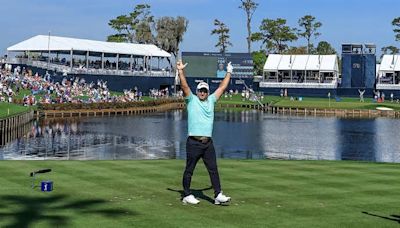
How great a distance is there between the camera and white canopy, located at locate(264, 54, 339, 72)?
422ft

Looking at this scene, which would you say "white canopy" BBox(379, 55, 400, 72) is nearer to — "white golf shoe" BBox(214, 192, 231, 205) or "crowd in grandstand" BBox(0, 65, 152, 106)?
"crowd in grandstand" BBox(0, 65, 152, 106)

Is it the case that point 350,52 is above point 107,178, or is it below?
above

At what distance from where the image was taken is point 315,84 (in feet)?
415

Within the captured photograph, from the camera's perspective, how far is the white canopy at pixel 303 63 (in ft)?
422

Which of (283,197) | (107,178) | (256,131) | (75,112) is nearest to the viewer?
(283,197)

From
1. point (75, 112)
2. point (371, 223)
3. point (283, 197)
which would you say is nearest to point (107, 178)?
point (283, 197)

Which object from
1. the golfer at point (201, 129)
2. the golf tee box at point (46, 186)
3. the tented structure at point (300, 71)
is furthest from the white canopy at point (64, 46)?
the golfer at point (201, 129)

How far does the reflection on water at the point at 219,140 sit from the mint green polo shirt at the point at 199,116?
2322 centimetres

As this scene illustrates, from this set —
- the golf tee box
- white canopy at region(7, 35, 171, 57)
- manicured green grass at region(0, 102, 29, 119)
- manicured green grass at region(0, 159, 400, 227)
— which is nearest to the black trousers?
manicured green grass at region(0, 159, 400, 227)

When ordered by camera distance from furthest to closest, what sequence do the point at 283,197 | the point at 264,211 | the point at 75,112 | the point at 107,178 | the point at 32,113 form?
1. the point at 75,112
2. the point at 32,113
3. the point at 107,178
4. the point at 283,197
5. the point at 264,211

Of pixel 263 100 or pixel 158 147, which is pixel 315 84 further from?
pixel 158 147

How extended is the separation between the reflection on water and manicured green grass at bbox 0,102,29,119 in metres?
2.48

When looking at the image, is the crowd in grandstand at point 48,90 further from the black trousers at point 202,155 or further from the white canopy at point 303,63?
the black trousers at point 202,155

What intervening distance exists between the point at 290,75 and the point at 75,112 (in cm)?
6152
